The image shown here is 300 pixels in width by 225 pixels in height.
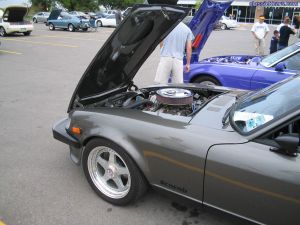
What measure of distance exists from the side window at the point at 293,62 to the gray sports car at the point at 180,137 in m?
2.21

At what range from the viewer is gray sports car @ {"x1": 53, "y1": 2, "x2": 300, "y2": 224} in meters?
2.17

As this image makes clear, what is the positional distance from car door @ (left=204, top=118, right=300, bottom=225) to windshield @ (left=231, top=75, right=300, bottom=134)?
0.45 feet

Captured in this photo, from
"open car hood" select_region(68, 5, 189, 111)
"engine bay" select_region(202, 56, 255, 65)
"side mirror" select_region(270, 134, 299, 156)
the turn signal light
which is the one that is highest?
"open car hood" select_region(68, 5, 189, 111)

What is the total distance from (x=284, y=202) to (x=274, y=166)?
0.24 meters

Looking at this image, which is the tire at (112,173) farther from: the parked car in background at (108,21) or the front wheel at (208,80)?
the parked car in background at (108,21)

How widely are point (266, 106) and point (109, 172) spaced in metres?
1.56

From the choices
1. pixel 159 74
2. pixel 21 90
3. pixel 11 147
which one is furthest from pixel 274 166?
pixel 21 90

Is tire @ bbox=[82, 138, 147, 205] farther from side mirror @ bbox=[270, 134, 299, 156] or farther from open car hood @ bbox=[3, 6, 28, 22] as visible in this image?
open car hood @ bbox=[3, 6, 28, 22]

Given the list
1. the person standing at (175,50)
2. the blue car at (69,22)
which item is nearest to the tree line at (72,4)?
the blue car at (69,22)

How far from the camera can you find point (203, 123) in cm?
258

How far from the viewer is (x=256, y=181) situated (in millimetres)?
2168

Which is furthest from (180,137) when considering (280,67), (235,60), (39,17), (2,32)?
(39,17)

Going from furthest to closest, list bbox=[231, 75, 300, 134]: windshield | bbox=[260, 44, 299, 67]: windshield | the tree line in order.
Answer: the tree line, bbox=[260, 44, 299, 67]: windshield, bbox=[231, 75, 300, 134]: windshield

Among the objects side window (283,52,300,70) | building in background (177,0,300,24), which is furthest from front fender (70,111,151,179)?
building in background (177,0,300,24)
